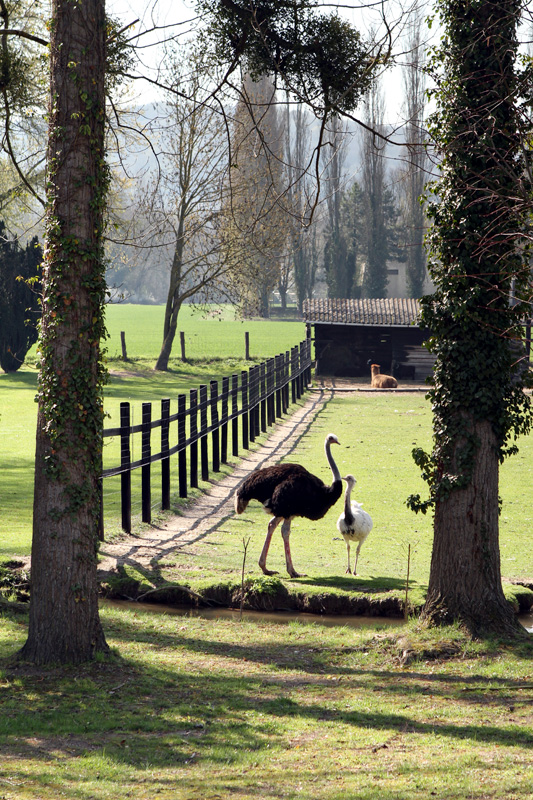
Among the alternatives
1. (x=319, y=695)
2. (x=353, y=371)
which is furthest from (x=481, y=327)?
(x=353, y=371)

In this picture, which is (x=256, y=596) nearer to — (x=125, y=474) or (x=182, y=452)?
(x=125, y=474)

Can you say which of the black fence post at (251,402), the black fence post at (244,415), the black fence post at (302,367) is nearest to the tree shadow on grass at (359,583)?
the black fence post at (244,415)

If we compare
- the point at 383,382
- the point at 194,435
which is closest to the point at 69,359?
the point at 194,435

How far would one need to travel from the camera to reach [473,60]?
7.09 metres

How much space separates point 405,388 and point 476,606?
91.5 ft

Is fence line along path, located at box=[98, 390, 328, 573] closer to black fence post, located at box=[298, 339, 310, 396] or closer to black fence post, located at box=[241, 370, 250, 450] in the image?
black fence post, located at box=[241, 370, 250, 450]

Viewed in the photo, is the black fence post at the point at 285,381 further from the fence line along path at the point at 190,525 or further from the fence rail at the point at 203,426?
the fence line along path at the point at 190,525

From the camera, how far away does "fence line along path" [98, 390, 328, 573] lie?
32.8ft

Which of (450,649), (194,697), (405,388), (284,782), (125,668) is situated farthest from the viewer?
(405,388)

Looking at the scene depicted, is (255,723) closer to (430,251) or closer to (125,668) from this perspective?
(125,668)

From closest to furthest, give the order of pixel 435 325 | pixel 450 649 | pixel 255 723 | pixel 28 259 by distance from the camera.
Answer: pixel 255 723, pixel 450 649, pixel 435 325, pixel 28 259

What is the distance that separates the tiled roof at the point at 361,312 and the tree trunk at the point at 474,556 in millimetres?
30586

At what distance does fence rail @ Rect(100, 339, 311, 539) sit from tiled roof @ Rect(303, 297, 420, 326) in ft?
20.5

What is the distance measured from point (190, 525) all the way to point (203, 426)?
162 inches
